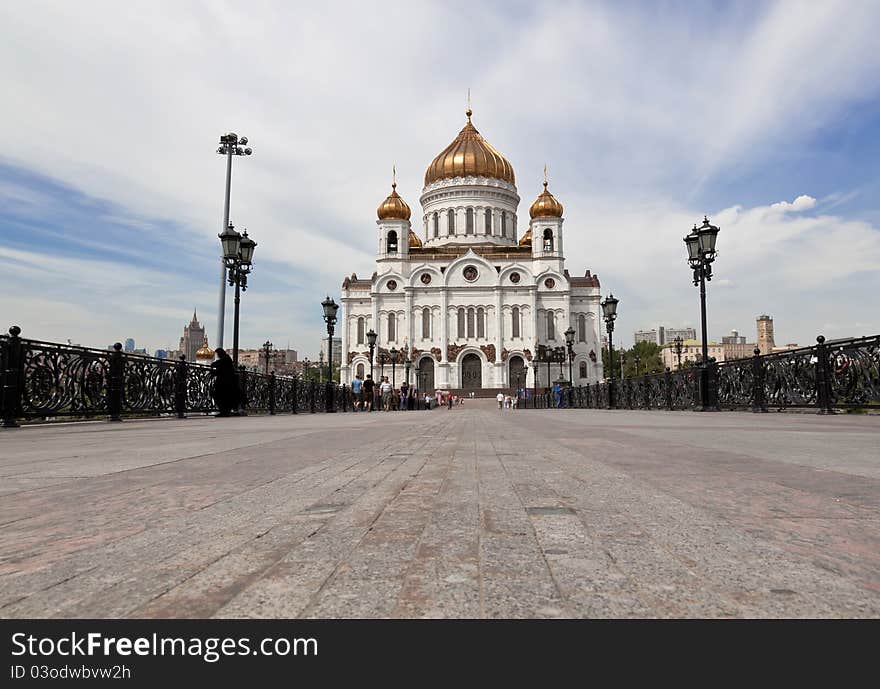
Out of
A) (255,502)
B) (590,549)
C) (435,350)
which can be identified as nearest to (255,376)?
(255,502)

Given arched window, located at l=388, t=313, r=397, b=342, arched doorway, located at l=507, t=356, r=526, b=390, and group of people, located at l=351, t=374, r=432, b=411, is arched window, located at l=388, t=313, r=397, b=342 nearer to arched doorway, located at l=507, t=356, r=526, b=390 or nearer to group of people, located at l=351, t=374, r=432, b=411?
arched doorway, located at l=507, t=356, r=526, b=390

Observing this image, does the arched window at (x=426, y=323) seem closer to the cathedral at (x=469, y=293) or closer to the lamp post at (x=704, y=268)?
the cathedral at (x=469, y=293)

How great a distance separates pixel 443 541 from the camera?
156 centimetres

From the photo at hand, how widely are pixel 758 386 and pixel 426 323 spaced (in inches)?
1989

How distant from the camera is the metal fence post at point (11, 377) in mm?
8609

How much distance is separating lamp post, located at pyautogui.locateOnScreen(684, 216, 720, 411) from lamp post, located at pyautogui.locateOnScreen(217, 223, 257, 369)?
11113 mm

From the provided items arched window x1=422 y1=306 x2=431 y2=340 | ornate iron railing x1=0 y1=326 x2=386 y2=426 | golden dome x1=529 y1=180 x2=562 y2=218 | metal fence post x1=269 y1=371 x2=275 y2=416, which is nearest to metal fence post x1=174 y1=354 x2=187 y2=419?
ornate iron railing x1=0 y1=326 x2=386 y2=426

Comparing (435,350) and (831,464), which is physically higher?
(435,350)

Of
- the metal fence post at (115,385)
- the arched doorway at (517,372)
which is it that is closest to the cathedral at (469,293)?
the arched doorway at (517,372)

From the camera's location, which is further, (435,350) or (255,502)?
(435,350)

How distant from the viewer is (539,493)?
2422 millimetres

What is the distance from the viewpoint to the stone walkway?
42.8 inches
